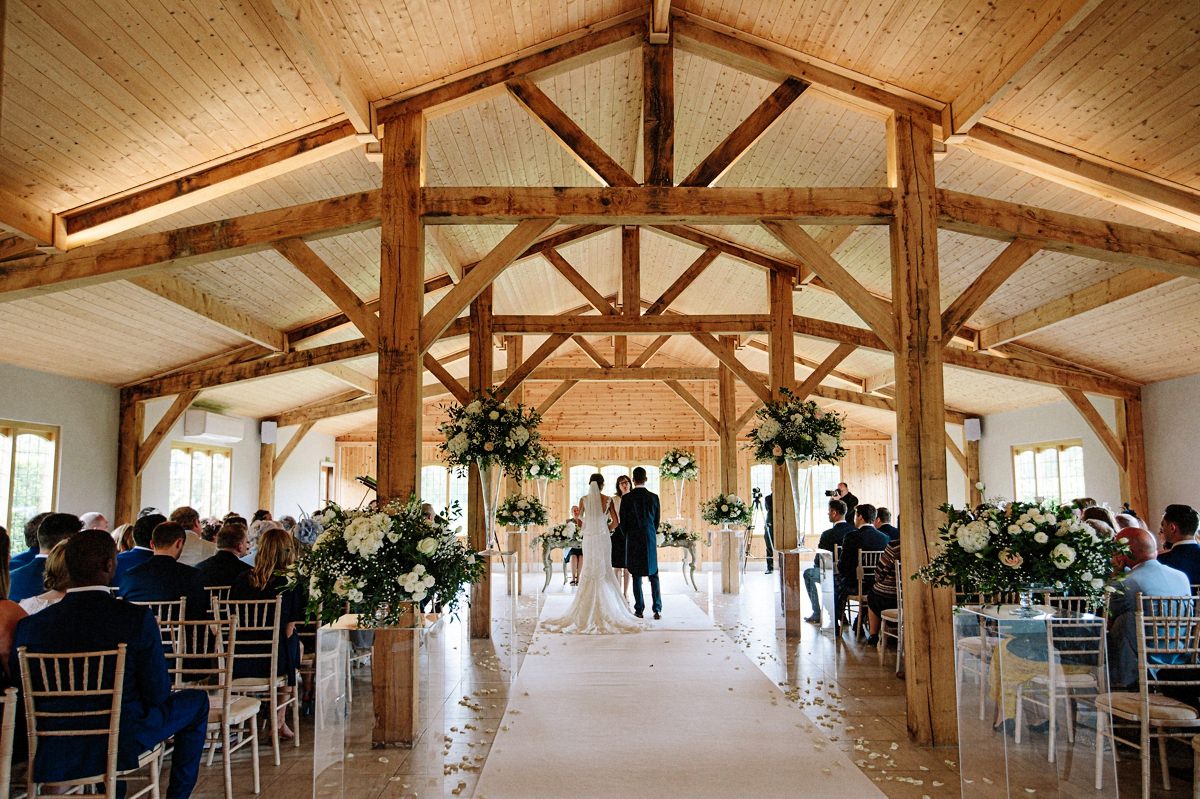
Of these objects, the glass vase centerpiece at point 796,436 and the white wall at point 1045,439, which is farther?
the white wall at point 1045,439

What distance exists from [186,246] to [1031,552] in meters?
4.98

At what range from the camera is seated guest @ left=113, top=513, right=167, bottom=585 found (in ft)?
17.2

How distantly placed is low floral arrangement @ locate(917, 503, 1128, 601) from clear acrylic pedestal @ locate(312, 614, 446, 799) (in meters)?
2.60

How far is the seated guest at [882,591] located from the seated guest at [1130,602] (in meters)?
2.34

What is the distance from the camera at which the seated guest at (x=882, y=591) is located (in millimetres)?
6816

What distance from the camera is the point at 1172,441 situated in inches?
376

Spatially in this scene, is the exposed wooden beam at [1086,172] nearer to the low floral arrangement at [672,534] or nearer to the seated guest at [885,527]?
the seated guest at [885,527]

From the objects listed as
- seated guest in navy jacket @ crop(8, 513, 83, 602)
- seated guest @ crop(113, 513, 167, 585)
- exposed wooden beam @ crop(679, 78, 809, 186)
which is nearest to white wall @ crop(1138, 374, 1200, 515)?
exposed wooden beam @ crop(679, 78, 809, 186)

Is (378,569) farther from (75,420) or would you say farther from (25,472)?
(75,420)

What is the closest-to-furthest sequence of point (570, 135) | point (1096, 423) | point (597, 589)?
point (570, 135), point (597, 589), point (1096, 423)

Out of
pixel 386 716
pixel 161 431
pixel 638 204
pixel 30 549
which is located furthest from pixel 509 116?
pixel 161 431

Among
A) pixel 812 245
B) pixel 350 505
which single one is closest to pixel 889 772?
pixel 812 245

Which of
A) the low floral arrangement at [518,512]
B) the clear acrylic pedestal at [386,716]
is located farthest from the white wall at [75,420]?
the clear acrylic pedestal at [386,716]

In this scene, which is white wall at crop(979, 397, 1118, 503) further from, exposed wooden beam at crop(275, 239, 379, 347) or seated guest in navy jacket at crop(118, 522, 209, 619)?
seated guest in navy jacket at crop(118, 522, 209, 619)
